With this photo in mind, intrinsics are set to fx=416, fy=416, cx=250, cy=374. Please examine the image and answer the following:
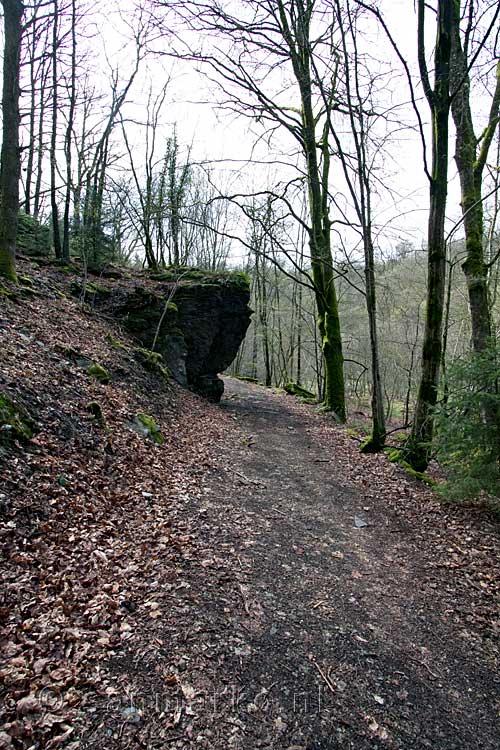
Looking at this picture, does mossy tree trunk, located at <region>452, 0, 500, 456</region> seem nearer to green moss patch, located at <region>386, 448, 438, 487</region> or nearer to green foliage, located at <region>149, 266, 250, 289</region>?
green moss patch, located at <region>386, 448, 438, 487</region>

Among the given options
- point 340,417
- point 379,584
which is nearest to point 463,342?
point 340,417

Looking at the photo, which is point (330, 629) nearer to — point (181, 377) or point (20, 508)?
point (20, 508)

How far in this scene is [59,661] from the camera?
2.79 meters

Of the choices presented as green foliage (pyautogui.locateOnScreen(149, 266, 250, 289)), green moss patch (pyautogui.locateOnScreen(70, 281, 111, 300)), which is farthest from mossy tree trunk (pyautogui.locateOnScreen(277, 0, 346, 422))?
green moss patch (pyautogui.locateOnScreen(70, 281, 111, 300))

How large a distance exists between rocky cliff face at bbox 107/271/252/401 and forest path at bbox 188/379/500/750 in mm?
7622

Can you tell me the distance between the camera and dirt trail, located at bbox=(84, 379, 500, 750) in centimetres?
259

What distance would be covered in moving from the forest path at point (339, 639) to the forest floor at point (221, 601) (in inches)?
0.6

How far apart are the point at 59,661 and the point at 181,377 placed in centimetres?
1062

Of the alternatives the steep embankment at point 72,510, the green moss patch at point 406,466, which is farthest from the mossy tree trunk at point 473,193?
the steep embankment at point 72,510

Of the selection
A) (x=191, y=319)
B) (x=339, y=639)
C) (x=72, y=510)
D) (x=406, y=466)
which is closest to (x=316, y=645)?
(x=339, y=639)

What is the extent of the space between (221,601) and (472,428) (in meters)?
4.12

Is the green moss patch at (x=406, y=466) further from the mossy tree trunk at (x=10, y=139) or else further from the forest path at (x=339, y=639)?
the mossy tree trunk at (x=10, y=139)

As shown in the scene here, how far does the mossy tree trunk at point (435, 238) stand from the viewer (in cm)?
672

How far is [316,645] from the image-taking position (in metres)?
3.29
